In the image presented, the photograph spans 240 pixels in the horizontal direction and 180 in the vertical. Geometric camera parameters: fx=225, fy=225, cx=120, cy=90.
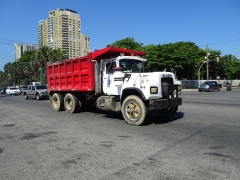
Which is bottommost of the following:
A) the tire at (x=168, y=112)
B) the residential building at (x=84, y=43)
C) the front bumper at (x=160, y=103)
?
the tire at (x=168, y=112)

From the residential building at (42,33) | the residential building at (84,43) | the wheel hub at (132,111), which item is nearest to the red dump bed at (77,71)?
the wheel hub at (132,111)

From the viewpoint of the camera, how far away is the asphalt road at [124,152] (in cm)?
380

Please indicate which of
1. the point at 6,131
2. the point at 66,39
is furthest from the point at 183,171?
the point at 66,39

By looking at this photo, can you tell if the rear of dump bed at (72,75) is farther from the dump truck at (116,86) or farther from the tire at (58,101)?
the tire at (58,101)

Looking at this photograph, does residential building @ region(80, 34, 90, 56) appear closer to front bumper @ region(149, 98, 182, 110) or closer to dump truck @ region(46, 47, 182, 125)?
dump truck @ region(46, 47, 182, 125)

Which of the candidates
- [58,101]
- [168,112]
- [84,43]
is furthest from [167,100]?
[84,43]

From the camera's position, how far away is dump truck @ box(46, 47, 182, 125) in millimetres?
7441

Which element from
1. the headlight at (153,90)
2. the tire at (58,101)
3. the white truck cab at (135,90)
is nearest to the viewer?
the headlight at (153,90)

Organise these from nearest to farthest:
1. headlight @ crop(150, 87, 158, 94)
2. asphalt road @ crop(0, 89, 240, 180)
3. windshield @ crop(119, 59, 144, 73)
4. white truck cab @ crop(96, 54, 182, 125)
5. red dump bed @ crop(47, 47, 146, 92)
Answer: asphalt road @ crop(0, 89, 240, 180) < headlight @ crop(150, 87, 158, 94) < white truck cab @ crop(96, 54, 182, 125) < windshield @ crop(119, 59, 144, 73) < red dump bed @ crop(47, 47, 146, 92)

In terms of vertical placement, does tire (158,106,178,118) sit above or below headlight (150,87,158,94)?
below

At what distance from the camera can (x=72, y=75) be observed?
435 inches

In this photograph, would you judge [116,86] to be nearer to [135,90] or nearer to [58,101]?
[135,90]

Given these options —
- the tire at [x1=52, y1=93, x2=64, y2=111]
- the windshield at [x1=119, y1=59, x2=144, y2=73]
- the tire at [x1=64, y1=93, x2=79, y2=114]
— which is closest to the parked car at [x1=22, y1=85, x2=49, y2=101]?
the tire at [x1=52, y1=93, x2=64, y2=111]

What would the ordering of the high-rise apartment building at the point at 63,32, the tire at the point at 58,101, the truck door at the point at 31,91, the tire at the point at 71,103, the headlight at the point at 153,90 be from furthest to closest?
the high-rise apartment building at the point at 63,32 < the truck door at the point at 31,91 < the tire at the point at 58,101 < the tire at the point at 71,103 < the headlight at the point at 153,90
